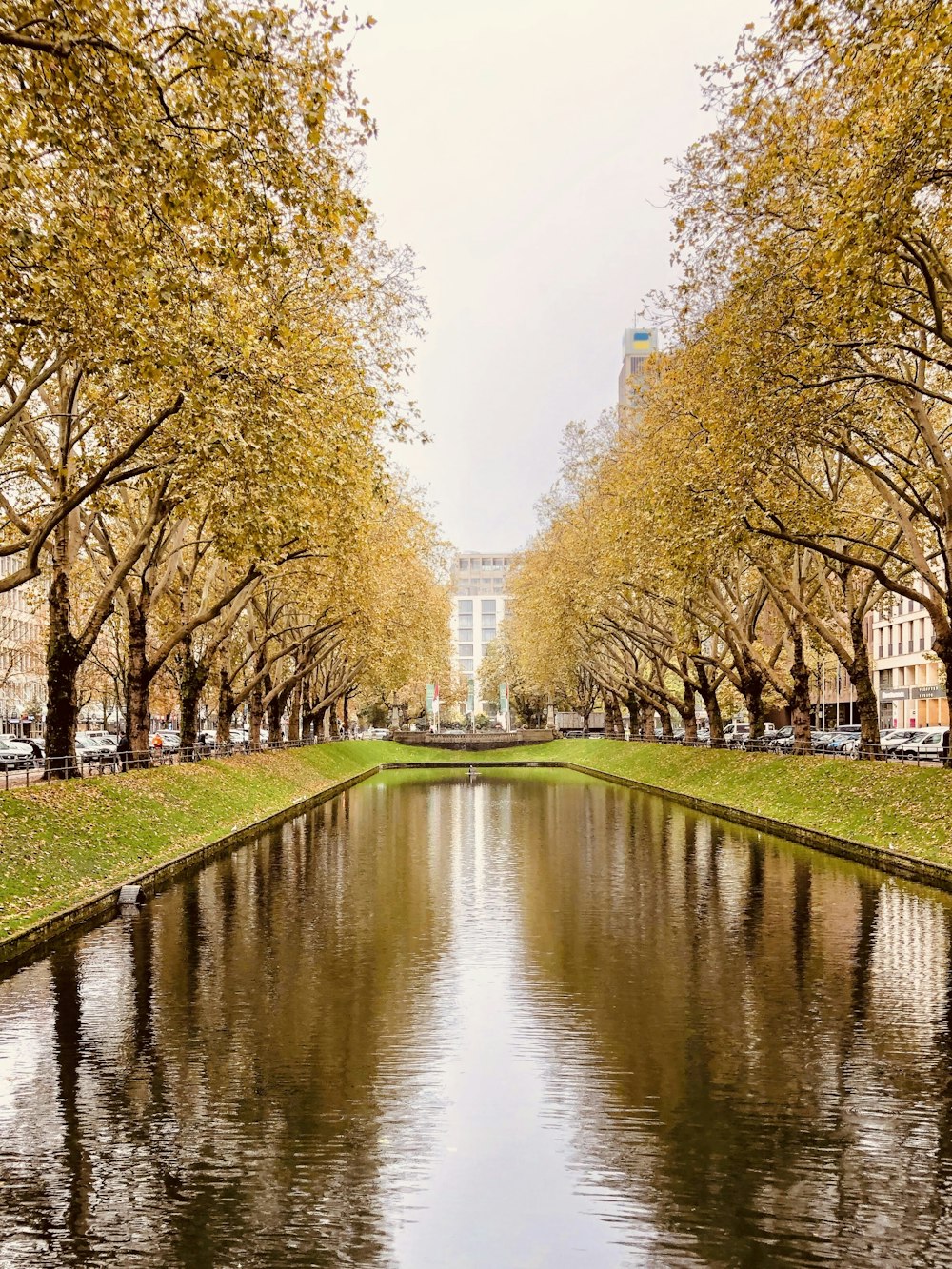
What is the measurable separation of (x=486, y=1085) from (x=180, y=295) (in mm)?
10204

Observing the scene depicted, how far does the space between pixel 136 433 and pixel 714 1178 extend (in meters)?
16.8

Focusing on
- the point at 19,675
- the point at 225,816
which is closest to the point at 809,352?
the point at 225,816

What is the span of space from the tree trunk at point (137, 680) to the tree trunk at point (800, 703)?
19.5 m

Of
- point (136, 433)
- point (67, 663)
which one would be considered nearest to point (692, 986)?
point (136, 433)

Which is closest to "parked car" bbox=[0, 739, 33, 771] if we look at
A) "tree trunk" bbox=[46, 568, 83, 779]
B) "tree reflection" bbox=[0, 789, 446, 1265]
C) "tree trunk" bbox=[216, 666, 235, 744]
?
"tree trunk" bbox=[216, 666, 235, 744]

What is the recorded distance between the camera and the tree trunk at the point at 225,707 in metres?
41.2

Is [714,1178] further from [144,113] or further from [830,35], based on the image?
[830,35]

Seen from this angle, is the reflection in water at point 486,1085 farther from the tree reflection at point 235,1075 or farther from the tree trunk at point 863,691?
the tree trunk at point 863,691

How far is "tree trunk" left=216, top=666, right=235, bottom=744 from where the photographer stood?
135ft

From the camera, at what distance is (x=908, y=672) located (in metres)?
78.0

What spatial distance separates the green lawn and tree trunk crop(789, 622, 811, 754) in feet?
3.89

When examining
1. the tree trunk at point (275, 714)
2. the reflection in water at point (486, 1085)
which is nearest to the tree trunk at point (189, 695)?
the tree trunk at point (275, 714)

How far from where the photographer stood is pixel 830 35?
13.0m

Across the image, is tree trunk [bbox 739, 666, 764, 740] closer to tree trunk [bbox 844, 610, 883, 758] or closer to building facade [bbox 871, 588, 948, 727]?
tree trunk [bbox 844, 610, 883, 758]
